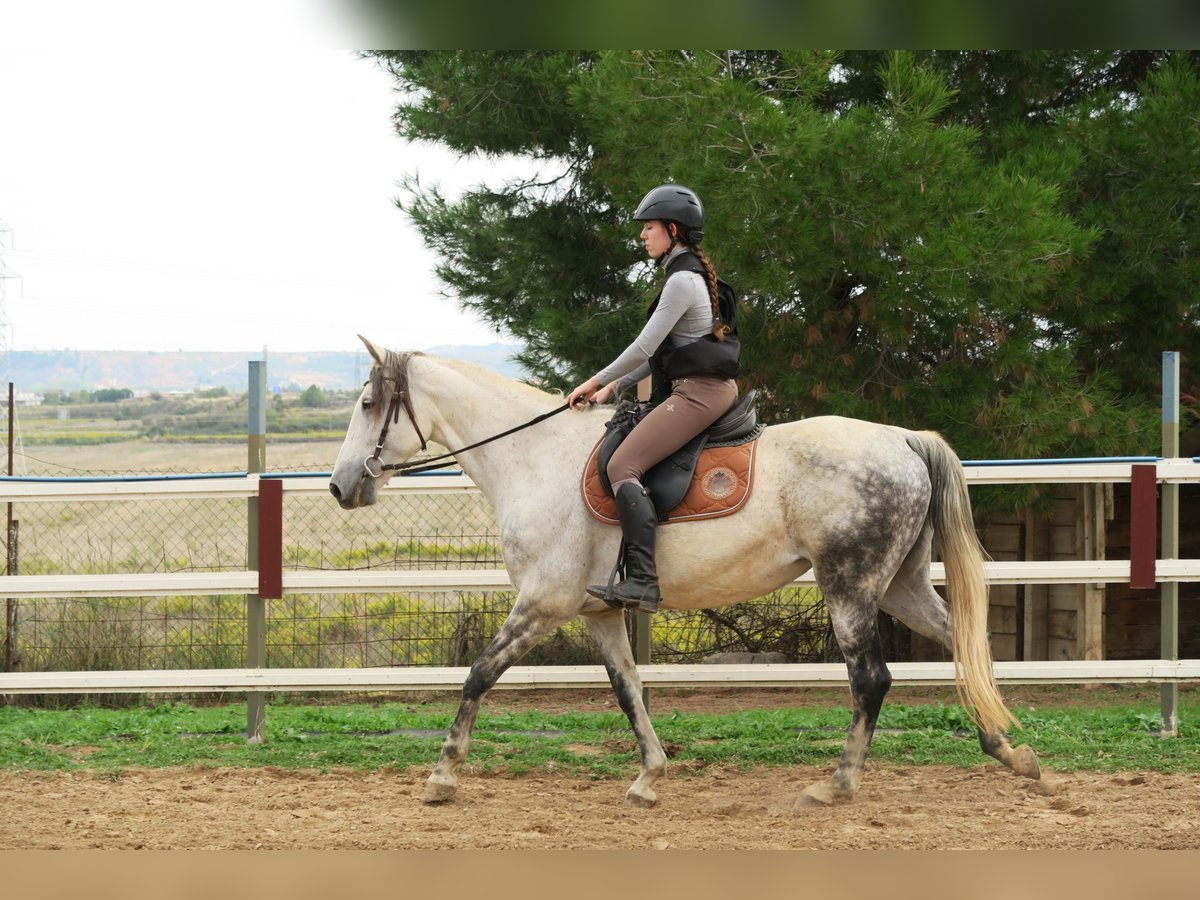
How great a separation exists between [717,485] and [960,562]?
1190mm

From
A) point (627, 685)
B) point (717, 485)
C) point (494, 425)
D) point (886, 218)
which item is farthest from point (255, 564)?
point (886, 218)

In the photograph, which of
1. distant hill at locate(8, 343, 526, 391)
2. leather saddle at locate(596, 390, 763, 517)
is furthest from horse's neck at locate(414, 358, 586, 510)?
distant hill at locate(8, 343, 526, 391)

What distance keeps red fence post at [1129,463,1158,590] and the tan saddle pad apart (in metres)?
2.68

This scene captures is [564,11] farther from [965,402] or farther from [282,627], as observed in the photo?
[282,627]

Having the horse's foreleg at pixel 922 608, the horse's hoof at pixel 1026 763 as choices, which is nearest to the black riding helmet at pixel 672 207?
the horse's foreleg at pixel 922 608

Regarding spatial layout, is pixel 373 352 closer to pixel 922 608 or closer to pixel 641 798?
pixel 641 798

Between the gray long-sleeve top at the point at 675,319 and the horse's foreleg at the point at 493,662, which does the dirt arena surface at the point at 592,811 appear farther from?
the gray long-sleeve top at the point at 675,319

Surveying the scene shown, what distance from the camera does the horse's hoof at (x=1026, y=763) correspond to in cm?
542

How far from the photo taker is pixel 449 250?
9.94 metres

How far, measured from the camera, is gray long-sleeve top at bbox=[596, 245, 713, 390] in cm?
518

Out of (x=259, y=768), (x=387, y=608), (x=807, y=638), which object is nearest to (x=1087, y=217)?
(x=807, y=638)

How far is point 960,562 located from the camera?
5.41 metres

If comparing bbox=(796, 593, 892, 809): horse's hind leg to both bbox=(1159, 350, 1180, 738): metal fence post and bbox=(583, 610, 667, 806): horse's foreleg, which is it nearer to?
bbox=(583, 610, 667, 806): horse's foreleg

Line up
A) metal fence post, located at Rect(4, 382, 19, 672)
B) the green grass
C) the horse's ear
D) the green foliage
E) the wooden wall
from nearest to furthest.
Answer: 1. the horse's ear
2. the green grass
3. the green foliage
4. metal fence post, located at Rect(4, 382, 19, 672)
5. the wooden wall
